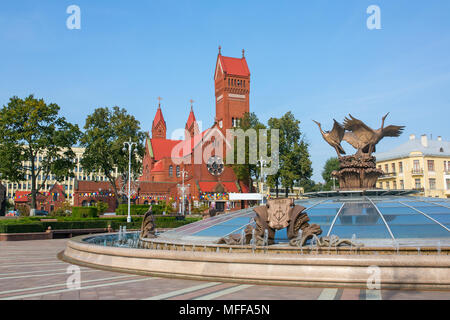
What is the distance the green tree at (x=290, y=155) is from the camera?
5081 cm

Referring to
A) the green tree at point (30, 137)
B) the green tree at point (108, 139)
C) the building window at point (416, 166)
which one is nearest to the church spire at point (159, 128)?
the green tree at point (108, 139)

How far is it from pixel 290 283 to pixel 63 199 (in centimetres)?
6362

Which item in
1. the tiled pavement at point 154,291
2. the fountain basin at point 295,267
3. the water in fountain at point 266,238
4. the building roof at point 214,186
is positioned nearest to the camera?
the tiled pavement at point 154,291

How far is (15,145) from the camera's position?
127ft

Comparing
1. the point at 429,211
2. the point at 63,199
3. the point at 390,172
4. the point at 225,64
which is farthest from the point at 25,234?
the point at 225,64

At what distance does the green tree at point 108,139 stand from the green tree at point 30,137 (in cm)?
682

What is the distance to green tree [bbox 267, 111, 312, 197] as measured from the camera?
50.8 meters

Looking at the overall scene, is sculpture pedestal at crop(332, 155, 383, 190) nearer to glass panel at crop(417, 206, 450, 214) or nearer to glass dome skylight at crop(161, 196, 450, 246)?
glass dome skylight at crop(161, 196, 450, 246)

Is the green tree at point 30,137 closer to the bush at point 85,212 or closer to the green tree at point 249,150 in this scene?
the bush at point 85,212

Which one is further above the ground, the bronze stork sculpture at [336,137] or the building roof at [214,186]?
the bronze stork sculpture at [336,137]

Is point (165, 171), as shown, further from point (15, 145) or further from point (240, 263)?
point (240, 263)

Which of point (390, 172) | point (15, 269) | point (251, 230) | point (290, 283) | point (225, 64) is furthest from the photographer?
point (225, 64)

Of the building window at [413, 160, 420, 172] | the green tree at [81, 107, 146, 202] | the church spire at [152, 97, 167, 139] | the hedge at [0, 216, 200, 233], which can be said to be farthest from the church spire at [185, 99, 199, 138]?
the hedge at [0, 216, 200, 233]

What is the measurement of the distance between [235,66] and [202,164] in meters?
26.1
